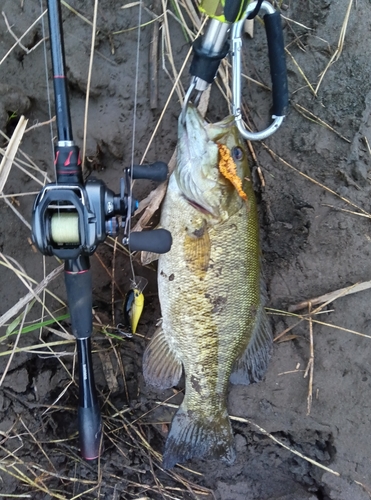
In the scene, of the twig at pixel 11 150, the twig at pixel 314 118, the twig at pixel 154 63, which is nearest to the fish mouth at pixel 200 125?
the twig at pixel 154 63

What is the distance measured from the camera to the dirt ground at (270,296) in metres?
2.36

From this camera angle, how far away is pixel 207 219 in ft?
6.61

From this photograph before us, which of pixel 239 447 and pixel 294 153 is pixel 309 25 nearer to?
pixel 294 153

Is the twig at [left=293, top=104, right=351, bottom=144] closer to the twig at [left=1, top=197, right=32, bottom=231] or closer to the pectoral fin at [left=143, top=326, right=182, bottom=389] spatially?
the pectoral fin at [left=143, top=326, right=182, bottom=389]

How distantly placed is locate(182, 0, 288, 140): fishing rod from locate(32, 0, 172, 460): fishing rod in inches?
16.3

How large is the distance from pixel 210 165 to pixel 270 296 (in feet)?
3.07

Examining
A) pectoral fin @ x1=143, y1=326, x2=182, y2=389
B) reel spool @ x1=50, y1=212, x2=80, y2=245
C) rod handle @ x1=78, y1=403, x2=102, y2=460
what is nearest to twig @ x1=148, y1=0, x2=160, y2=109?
reel spool @ x1=50, y1=212, x2=80, y2=245

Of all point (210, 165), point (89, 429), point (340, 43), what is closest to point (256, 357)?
point (89, 429)

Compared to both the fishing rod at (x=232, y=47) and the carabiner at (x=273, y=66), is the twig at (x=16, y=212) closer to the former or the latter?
the fishing rod at (x=232, y=47)

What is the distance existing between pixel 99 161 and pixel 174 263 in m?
0.74

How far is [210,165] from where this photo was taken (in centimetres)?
194

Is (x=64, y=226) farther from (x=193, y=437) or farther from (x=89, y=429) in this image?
(x=193, y=437)

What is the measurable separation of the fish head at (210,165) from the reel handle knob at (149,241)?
0.35 metres

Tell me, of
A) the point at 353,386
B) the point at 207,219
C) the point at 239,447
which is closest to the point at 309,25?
the point at 207,219
